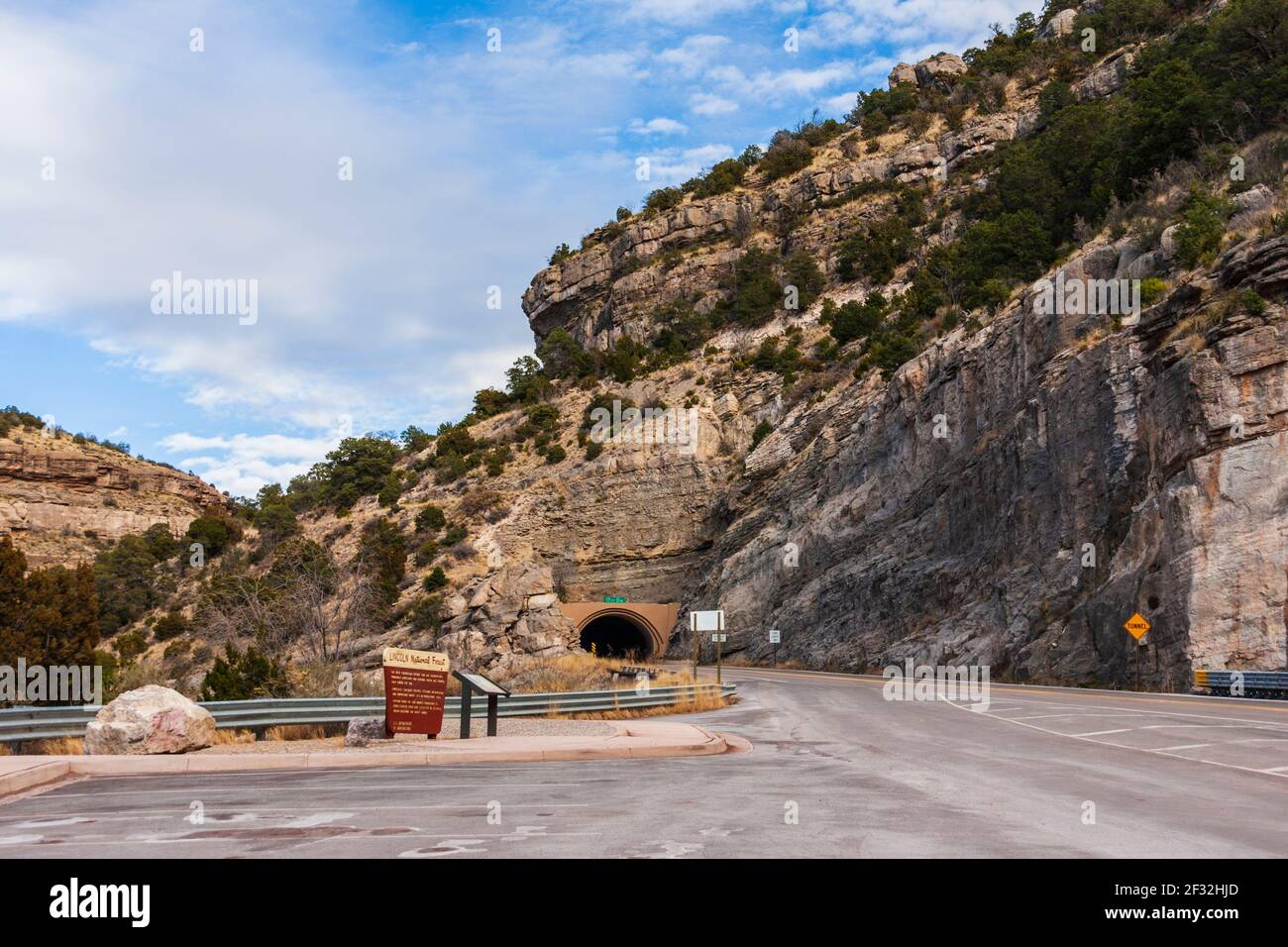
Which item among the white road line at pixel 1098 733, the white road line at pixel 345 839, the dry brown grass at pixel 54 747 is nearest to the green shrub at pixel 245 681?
the dry brown grass at pixel 54 747

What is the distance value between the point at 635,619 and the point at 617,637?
9.84m

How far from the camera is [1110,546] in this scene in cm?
3734

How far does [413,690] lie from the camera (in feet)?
58.9

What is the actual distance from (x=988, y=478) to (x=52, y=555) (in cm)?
8667

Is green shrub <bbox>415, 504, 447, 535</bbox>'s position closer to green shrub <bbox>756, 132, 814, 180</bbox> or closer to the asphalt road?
green shrub <bbox>756, 132, 814, 180</bbox>

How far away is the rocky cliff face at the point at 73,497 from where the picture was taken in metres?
96.1

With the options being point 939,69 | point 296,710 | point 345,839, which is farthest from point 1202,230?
point 939,69

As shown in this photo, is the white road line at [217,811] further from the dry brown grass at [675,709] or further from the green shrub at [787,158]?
the green shrub at [787,158]

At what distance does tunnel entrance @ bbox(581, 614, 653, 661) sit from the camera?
73.0 meters

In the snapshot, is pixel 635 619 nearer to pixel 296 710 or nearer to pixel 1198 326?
pixel 1198 326

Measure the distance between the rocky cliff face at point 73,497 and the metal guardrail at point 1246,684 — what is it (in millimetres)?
92393

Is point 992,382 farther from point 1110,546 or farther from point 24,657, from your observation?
point 24,657
